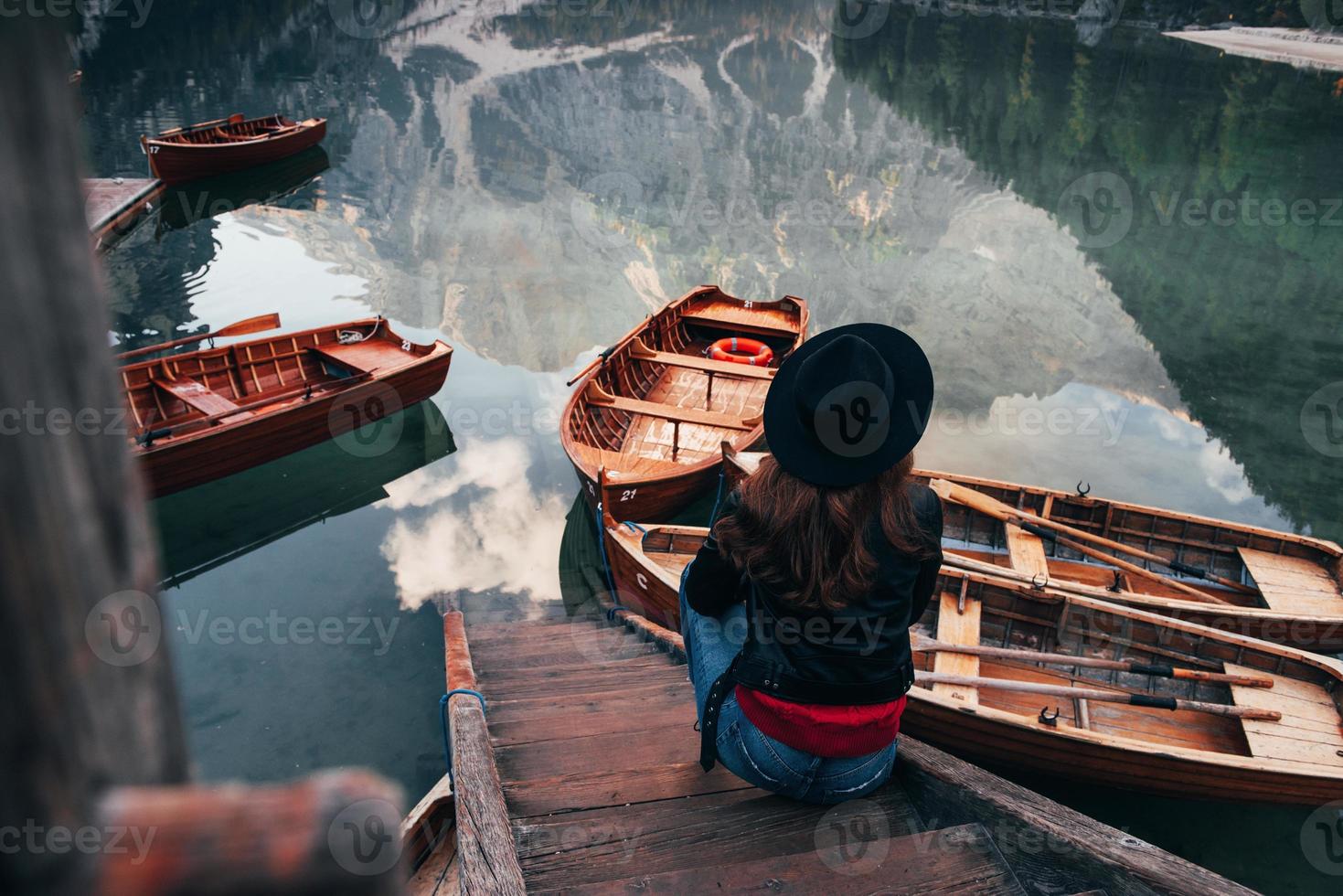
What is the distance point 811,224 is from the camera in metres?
33.6

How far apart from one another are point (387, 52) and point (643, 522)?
6360cm

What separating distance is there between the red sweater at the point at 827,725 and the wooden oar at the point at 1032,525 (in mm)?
5254

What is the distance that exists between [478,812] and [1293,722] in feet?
21.5

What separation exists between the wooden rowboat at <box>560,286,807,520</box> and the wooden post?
822cm

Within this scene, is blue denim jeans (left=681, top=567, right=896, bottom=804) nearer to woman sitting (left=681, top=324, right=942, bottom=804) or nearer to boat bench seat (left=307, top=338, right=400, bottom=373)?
woman sitting (left=681, top=324, right=942, bottom=804)

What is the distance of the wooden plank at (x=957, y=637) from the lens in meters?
6.59

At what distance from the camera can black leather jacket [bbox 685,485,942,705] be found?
10.00ft

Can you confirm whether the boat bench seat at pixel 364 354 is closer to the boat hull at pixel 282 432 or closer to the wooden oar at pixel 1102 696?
the boat hull at pixel 282 432

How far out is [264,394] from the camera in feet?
39.1

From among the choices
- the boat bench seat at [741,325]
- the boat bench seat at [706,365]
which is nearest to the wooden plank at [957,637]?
the boat bench seat at [706,365]

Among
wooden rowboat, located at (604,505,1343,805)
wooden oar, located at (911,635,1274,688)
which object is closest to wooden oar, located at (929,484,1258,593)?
wooden rowboat, located at (604,505,1343,805)

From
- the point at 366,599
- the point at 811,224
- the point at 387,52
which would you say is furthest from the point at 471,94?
the point at 366,599

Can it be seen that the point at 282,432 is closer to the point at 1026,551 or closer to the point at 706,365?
the point at 706,365

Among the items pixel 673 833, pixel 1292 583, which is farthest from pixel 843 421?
pixel 1292 583
